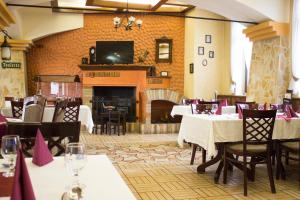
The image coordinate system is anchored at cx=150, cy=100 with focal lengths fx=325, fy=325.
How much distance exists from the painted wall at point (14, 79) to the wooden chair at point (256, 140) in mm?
6981

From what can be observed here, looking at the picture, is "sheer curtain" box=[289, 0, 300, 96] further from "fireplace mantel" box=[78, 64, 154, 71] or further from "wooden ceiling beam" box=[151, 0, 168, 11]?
"fireplace mantel" box=[78, 64, 154, 71]

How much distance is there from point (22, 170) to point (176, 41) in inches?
385

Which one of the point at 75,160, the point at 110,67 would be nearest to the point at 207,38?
the point at 110,67

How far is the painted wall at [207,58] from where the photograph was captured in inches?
387

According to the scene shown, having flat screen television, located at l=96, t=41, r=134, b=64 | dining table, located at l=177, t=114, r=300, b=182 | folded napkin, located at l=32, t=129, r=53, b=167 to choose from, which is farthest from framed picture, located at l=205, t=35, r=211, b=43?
folded napkin, located at l=32, t=129, r=53, b=167

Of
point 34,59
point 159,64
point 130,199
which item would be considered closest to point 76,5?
point 34,59

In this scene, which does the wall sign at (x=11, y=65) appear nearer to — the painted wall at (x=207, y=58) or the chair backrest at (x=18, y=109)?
the chair backrest at (x=18, y=109)

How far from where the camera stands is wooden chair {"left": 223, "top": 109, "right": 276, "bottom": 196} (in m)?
3.75

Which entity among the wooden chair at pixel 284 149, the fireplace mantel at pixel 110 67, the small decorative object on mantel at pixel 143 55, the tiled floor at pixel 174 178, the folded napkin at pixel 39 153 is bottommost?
the tiled floor at pixel 174 178

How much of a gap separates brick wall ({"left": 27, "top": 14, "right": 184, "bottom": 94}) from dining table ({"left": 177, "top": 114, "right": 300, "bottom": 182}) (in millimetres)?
5930

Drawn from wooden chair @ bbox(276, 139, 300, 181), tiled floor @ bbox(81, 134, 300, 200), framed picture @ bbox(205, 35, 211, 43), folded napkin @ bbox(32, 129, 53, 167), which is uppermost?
framed picture @ bbox(205, 35, 211, 43)

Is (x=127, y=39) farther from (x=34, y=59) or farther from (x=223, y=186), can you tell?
(x=223, y=186)

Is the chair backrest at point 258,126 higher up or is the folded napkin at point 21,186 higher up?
the folded napkin at point 21,186

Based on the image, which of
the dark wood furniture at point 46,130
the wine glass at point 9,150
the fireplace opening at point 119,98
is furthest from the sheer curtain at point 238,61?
the wine glass at point 9,150
